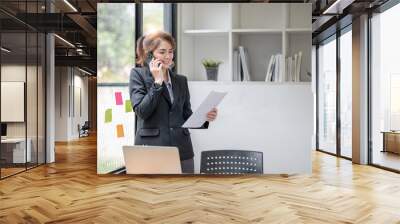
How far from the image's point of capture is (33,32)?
7520mm

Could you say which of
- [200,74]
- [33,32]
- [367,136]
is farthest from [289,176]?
[33,32]

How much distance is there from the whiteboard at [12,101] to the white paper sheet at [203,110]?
2.98 m

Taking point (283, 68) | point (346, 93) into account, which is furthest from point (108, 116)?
point (346, 93)

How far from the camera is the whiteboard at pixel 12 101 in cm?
661

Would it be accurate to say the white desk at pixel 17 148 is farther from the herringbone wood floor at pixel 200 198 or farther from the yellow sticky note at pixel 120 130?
the yellow sticky note at pixel 120 130

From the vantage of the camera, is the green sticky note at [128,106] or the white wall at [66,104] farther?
the white wall at [66,104]

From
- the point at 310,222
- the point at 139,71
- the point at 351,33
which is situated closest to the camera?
the point at 310,222

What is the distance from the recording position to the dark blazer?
5.39 meters

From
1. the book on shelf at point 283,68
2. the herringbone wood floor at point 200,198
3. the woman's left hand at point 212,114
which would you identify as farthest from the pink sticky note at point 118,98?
the book on shelf at point 283,68

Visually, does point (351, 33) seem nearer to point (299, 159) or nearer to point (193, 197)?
point (299, 159)

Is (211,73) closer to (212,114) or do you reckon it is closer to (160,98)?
(212,114)

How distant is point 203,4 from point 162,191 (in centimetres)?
246

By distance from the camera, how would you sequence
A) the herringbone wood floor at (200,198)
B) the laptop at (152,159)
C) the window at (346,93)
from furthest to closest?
the window at (346,93) < the laptop at (152,159) < the herringbone wood floor at (200,198)

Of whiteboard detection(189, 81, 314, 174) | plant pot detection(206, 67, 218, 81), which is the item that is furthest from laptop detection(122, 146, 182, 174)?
plant pot detection(206, 67, 218, 81)
